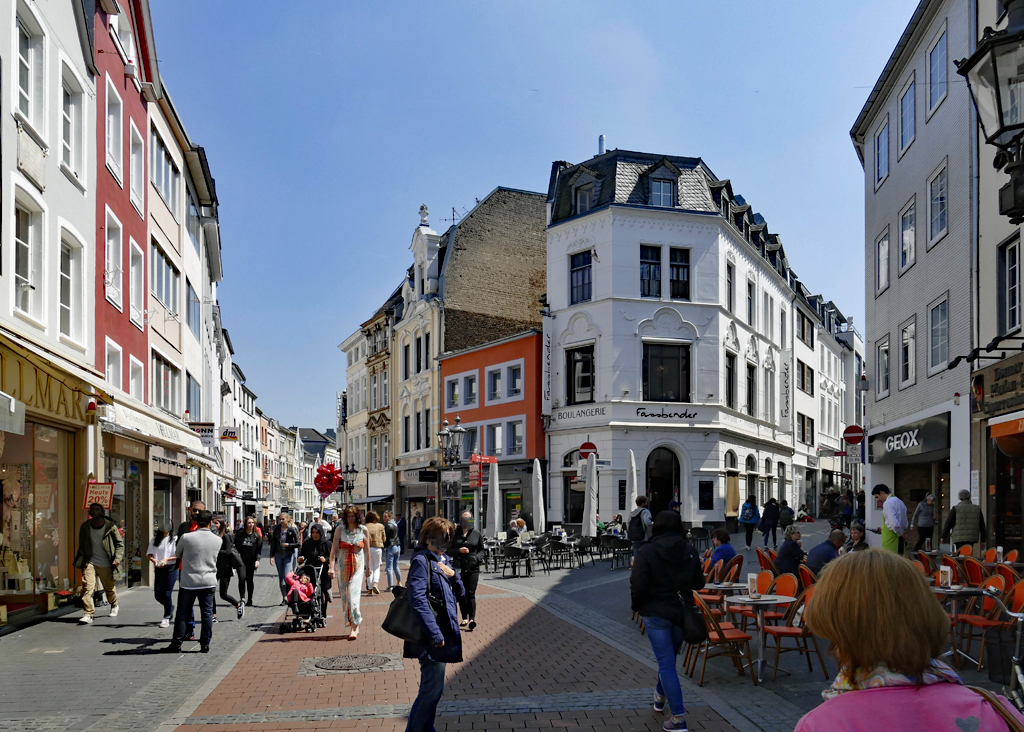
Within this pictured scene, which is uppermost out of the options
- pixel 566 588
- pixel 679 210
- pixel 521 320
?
pixel 679 210

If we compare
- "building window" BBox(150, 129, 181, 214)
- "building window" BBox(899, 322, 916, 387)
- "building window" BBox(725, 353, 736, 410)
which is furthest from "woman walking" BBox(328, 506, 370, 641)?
"building window" BBox(725, 353, 736, 410)

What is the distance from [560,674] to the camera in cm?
946

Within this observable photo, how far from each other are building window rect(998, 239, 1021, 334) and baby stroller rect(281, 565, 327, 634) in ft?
39.7

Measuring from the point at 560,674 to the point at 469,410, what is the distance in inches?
1279

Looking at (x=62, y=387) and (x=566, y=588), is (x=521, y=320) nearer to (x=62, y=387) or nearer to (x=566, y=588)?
(x=566, y=588)

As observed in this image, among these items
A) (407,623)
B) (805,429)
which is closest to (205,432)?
(407,623)

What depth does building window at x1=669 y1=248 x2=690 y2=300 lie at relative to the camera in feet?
115

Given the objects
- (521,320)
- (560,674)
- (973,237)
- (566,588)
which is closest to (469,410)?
(521,320)

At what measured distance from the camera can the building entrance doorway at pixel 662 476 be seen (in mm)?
34125

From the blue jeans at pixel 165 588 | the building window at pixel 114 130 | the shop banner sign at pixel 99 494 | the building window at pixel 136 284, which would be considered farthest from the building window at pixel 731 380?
the blue jeans at pixel 165 588

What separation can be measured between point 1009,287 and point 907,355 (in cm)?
650

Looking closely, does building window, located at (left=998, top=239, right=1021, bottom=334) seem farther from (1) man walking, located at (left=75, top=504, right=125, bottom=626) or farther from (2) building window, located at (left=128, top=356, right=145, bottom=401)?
(2) building window, located at (left=128, top=356, right=145, bottom=401)

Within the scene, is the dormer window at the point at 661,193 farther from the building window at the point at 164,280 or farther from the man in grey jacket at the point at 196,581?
the man in grey jacket at the point at 196,581

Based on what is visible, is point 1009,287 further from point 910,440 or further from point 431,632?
point 431,632
